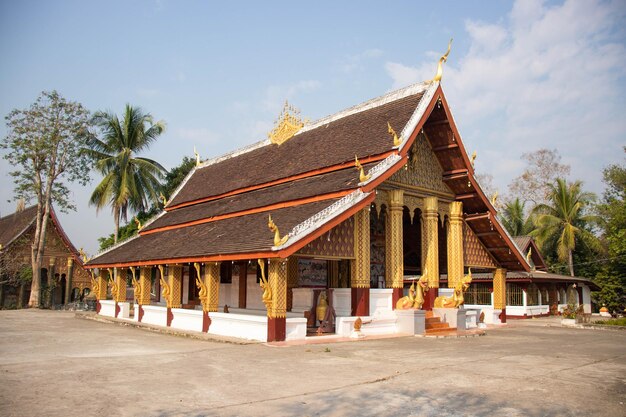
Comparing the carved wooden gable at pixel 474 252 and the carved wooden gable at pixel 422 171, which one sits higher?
the carved wooden gable at pixel 422 171

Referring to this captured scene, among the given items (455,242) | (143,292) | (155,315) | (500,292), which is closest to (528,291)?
(500,292)

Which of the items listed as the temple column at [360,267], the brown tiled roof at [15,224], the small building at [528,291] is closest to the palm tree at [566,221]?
the small building at [528,291]

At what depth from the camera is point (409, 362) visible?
8781 millimetres

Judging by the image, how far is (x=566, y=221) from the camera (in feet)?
103

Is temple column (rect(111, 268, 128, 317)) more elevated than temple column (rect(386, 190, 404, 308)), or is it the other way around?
temple column (rect(386, 190, 404, 308))

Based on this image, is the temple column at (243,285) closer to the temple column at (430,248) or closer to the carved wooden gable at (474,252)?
the temple column at (430,248)

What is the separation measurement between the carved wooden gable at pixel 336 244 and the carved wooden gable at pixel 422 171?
8.16 feet

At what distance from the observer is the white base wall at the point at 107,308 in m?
20.2

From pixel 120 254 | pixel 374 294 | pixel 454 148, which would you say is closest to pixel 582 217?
pixel 454 148

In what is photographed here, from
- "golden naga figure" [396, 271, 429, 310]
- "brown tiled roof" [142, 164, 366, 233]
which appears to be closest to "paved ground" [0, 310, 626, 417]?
"golden naga figure" [396, 271, 429, 310]

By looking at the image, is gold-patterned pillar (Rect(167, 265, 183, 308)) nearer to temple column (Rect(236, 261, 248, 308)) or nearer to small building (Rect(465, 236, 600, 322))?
temple column (Rect(236, 261, 248, 308))

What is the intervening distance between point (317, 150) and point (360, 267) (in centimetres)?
489

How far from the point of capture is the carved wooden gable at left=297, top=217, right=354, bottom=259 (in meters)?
12.3

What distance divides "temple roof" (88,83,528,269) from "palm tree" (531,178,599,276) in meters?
13.9
